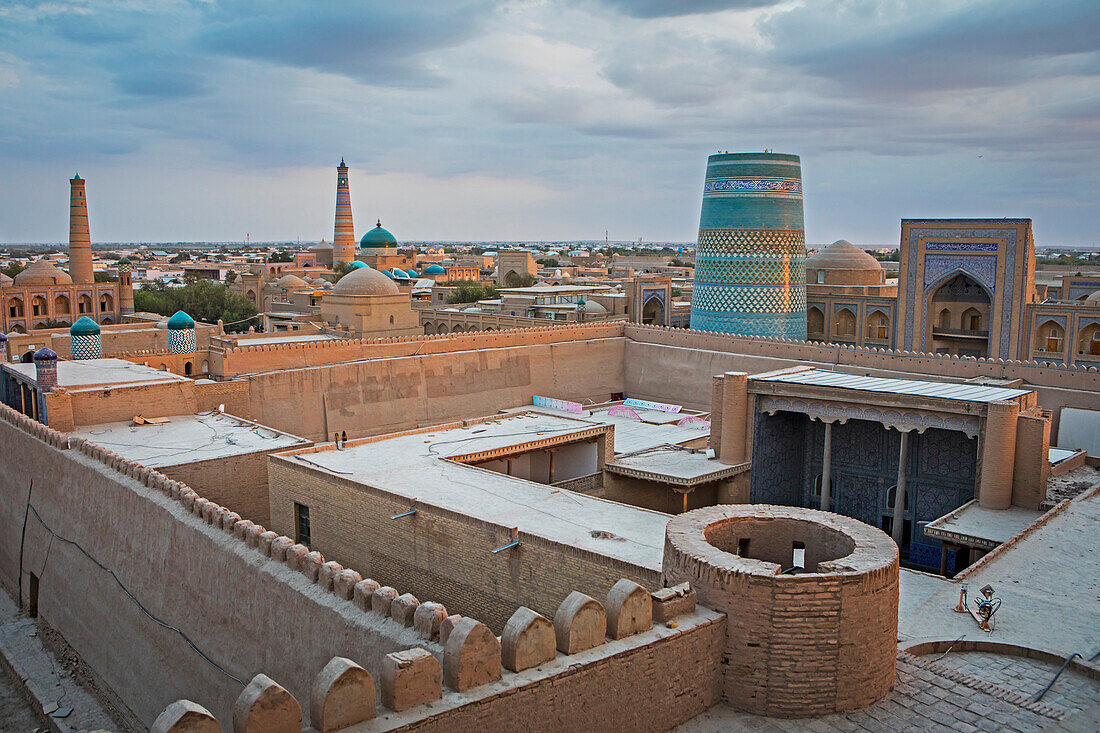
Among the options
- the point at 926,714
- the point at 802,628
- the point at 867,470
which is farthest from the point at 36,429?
the point at 867,470

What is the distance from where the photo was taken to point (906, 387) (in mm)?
13914

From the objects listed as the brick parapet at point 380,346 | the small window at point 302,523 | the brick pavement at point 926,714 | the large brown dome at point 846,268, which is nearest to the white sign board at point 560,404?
the brick parapet at point 380,346

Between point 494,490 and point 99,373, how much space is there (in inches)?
338

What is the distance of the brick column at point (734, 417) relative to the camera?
1453cm

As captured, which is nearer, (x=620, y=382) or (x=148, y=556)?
(x=148, y=556)

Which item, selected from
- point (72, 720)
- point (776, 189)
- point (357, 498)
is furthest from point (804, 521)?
point (776, 189)

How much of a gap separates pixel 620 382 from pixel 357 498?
13983 mm

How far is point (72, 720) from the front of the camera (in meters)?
9.83

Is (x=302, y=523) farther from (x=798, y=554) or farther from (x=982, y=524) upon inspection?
(x=982, y=524)

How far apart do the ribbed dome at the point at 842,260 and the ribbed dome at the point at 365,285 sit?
1293cm

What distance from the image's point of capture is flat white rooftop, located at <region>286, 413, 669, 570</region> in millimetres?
9359

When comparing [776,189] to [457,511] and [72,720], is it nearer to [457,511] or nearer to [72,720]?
[457,511]

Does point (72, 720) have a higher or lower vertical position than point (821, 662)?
lower

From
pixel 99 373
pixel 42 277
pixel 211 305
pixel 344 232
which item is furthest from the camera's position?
pixel 344 232
